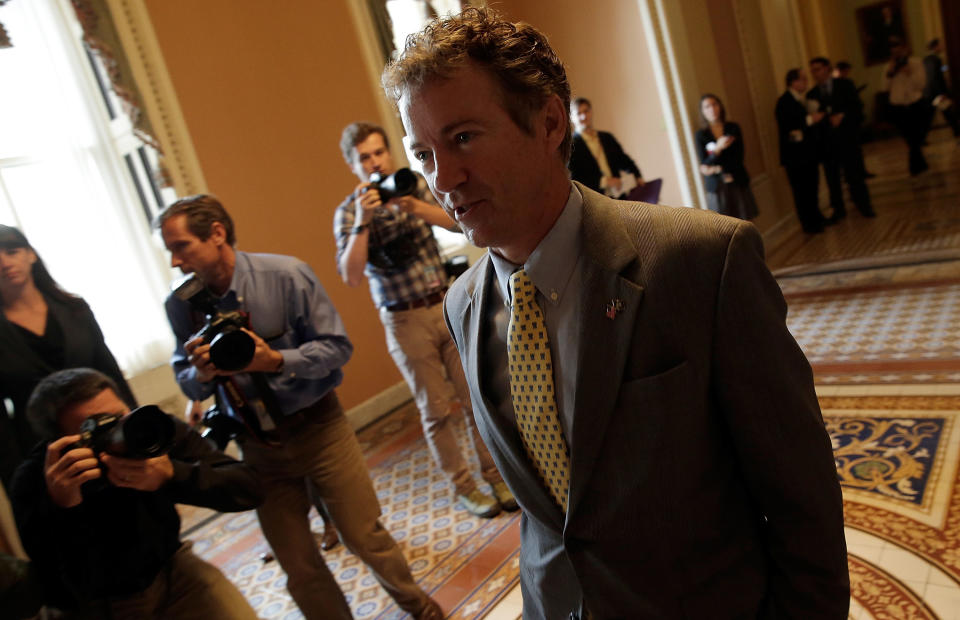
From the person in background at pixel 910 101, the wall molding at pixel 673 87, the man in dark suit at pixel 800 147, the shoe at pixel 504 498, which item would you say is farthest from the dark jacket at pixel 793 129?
the shoe at pixel 504 498

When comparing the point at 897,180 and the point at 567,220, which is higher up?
the point at 567,220

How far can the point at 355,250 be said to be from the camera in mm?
2879

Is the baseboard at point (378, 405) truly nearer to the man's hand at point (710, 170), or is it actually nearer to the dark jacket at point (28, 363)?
the dark jacket at point (28, 363)

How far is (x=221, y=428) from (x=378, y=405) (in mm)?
2903

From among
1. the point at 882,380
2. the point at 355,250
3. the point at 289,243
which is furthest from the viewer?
the point at 289,243

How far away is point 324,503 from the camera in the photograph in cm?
220

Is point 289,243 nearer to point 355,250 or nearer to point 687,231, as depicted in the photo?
point 355,250

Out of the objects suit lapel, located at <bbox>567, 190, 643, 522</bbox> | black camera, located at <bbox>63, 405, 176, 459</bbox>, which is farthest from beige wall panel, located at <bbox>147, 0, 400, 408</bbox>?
suit lapel, located at <bbox>567, 190, 643, 522</bbox>

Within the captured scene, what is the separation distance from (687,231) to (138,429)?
1333 millimetres

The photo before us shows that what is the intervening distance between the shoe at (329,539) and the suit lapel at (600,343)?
2595 millimetres

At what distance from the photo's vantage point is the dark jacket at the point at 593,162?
484cm

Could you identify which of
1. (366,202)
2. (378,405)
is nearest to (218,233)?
(366,202)

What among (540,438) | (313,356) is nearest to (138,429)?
(313,356)

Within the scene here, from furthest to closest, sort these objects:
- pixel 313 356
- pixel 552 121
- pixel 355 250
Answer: pixel 355 250 < pixel 313 356 < pixel 552 121
